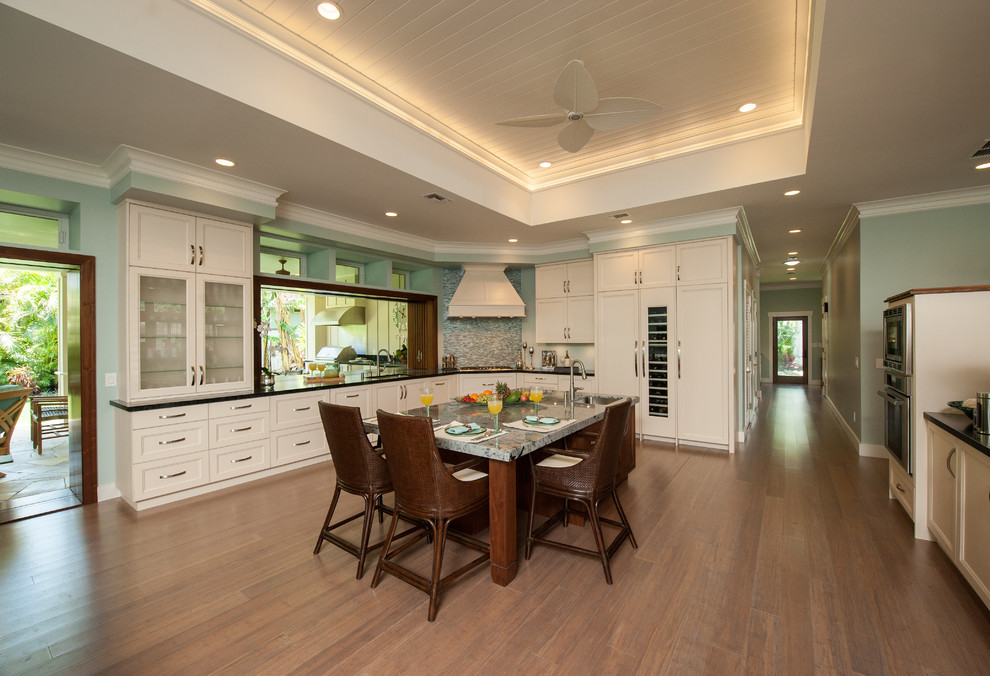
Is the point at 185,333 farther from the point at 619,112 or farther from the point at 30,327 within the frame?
the point at 30,327

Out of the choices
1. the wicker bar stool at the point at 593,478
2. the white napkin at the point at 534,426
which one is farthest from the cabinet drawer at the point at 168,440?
the wicker bar stool at the point at 593,478

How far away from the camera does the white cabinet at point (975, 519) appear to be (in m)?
1.97

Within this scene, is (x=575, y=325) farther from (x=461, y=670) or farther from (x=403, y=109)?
(x=461, y=670)

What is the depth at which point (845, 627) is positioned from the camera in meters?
1.92

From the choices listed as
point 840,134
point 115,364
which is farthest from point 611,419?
point 115,364

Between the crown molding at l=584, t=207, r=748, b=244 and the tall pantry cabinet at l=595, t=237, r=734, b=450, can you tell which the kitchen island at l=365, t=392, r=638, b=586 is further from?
the crown molding at l=584, t=207, r=748, b=244

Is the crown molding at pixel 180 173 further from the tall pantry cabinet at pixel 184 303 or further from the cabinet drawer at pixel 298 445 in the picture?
the cabinet drawer at pixel 298 445

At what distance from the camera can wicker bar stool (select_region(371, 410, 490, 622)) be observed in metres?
2.05

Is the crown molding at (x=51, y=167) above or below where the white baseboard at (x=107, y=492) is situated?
above

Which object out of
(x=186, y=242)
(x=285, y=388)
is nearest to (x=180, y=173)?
(x=186, y=242)

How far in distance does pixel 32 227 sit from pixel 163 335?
1238 millimetres

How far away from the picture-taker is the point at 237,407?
382 cm

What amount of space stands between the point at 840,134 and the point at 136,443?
5.42m

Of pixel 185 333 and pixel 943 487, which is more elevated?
pixel 185 333
